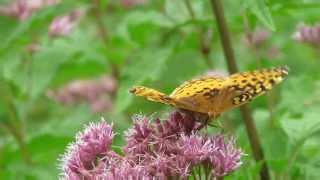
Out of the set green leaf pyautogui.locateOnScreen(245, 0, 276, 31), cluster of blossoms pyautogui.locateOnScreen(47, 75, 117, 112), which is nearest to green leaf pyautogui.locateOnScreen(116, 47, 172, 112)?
green leaf pyautogui.locateOnScreen(245, 0, 276, 31)

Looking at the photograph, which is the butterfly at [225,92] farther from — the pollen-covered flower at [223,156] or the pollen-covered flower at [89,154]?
the pollen-covered flower at [89,154]

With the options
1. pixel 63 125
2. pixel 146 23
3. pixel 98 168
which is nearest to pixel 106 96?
pixel 63 125

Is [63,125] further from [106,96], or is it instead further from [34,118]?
[34,118]

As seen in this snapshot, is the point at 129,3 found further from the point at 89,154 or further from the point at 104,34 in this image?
the point at 89,154

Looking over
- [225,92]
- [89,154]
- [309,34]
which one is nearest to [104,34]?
[309,34]

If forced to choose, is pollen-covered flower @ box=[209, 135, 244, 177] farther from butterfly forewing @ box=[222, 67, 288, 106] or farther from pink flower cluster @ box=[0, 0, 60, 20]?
pink flower cluster @ box=[0, 0, 60, 20]

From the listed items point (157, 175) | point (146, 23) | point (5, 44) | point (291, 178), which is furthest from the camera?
point (146, 23)
